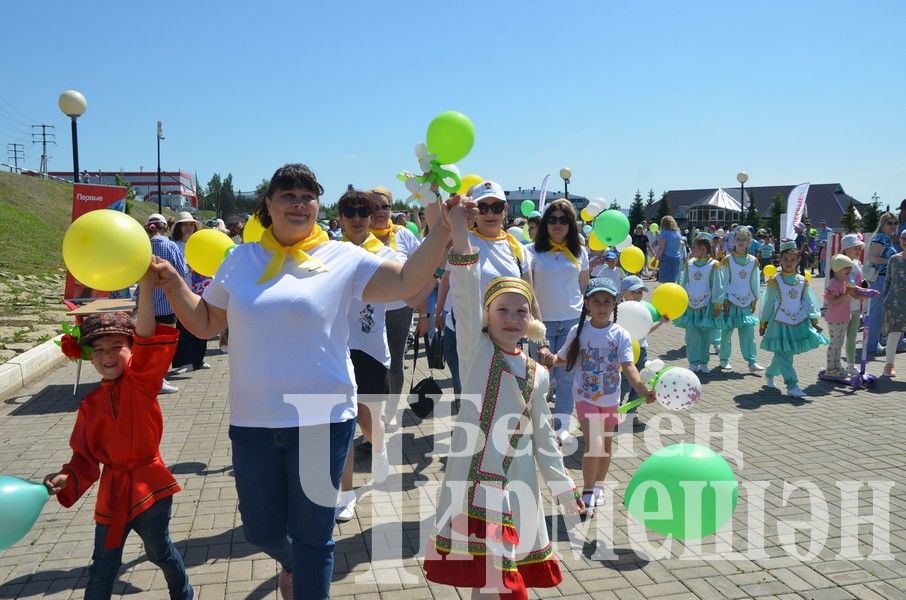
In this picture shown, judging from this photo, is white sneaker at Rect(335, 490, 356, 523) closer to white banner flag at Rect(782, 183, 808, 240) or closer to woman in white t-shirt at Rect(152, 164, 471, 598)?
woman in white t-shirt at Rect(152, 164, 471, 598)

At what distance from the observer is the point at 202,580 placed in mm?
3539

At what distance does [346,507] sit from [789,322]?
5.71 meters

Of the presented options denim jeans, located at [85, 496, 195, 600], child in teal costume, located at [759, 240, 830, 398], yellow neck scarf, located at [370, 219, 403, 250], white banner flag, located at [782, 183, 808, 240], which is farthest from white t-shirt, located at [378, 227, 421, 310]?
white banner flag, located at [782, 183, 808, 240]

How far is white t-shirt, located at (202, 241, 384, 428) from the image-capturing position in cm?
258

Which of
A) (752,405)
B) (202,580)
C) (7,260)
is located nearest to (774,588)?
(202,580)

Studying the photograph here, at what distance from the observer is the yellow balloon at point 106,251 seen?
2615mm

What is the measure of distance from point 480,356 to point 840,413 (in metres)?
5.67

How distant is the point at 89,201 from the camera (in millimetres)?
9312

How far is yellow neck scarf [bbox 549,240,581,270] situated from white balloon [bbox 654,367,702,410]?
180cm

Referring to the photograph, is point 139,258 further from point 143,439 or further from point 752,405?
point 752,405

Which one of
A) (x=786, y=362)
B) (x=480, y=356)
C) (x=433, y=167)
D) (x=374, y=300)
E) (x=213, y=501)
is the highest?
(x=433, y=167)

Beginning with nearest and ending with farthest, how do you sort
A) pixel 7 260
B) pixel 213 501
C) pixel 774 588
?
pixel 774 588, pixel 213 501, pixel 7 260

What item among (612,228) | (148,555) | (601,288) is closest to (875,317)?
(612,228)

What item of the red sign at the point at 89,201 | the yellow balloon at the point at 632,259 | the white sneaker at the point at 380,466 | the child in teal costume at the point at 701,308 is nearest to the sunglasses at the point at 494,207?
the white sneaker at the point at 380,466
